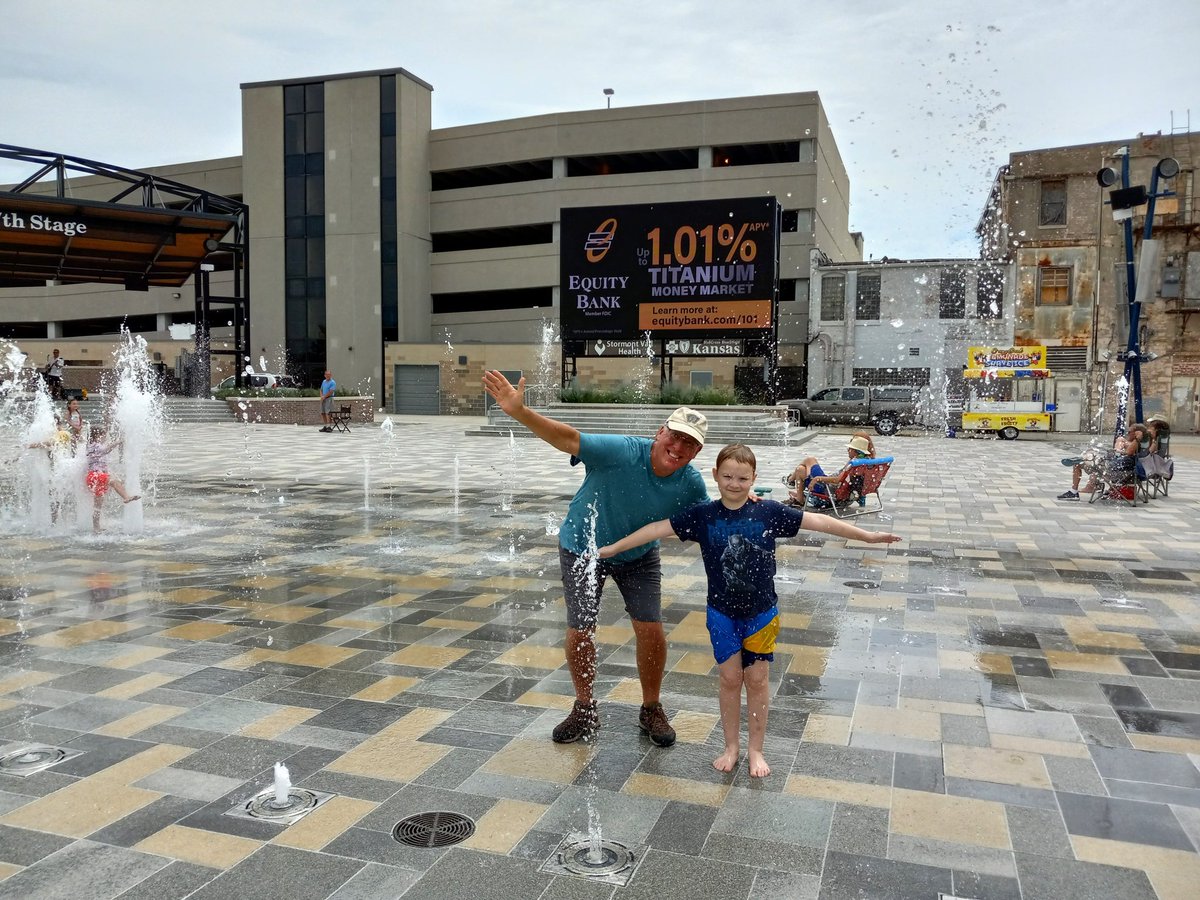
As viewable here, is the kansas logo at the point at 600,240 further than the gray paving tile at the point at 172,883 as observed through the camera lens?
Yes

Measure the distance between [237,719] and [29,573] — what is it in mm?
4579

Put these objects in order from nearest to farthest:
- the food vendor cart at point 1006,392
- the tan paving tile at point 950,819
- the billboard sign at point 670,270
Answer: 1. the tan paving tile at point 950,819
2. the billboard sign at point 670,270
3. the food vendor cart at point 1006,392

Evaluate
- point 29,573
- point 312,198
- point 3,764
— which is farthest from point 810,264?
point 3,764

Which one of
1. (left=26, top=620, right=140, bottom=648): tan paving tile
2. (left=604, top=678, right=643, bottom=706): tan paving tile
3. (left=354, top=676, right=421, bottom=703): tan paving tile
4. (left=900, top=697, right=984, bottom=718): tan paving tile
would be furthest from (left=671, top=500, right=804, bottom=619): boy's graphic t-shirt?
(left=26, top=620, right=140, bottom=648): tan paving tile

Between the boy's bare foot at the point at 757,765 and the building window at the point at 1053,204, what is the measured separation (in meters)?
37.1

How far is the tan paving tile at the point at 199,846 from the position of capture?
124 inches

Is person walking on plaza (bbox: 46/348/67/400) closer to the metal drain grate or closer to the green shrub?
the green shrub

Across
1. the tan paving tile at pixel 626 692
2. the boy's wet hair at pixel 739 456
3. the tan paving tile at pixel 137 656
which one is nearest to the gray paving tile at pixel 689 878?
the boy's wet hair at pixel 739 456

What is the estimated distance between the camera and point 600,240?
29.2 meters

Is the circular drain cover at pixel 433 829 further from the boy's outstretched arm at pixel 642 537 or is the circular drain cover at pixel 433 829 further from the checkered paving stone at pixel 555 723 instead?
the boy's outstretched arm at pixel 642 537

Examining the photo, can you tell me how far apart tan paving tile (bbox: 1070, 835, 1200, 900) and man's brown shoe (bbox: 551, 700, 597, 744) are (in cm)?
174

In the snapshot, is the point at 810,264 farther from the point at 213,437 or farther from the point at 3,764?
the point at 3,764

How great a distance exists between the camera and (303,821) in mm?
3449

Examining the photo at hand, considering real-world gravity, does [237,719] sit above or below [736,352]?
below
